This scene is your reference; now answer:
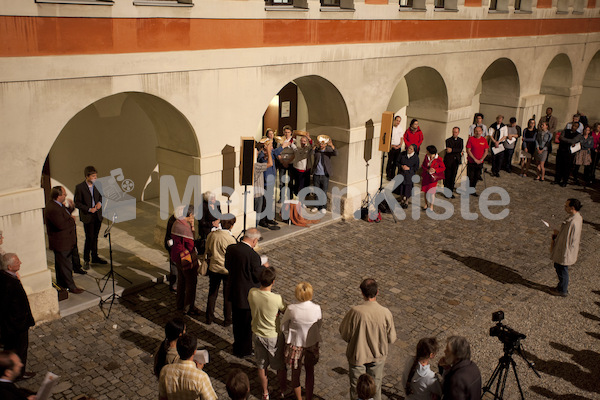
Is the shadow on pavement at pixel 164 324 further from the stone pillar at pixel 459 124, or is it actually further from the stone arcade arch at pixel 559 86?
the stone arcade arch at pixel 559 86

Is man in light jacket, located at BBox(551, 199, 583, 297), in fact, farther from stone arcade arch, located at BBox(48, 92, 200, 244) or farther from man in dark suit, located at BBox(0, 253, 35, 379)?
man in dark suit, located at BBox(0, 253, 35, 379)

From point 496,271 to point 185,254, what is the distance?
600cm

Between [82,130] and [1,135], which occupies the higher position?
[1,135]

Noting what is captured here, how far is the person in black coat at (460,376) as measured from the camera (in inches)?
225

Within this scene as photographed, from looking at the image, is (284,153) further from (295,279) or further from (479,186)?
(479,186)

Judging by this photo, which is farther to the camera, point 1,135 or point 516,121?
point 516,121

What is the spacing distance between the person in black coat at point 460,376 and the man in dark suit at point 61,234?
247 inches

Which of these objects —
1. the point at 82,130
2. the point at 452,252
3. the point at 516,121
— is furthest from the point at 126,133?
the point at 516,121

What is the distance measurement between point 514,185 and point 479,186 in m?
1.07

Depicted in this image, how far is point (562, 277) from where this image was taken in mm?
10633

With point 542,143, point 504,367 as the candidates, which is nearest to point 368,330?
point 504,367

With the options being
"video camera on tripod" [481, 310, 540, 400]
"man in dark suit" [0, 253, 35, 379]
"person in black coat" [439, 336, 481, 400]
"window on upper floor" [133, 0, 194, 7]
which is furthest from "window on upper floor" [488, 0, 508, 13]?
"man in dark suit" [0, 253, 35, 379]

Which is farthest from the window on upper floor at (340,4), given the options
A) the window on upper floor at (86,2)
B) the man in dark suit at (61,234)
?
the man in dark suit at (61,234)

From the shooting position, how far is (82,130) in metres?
13.1
